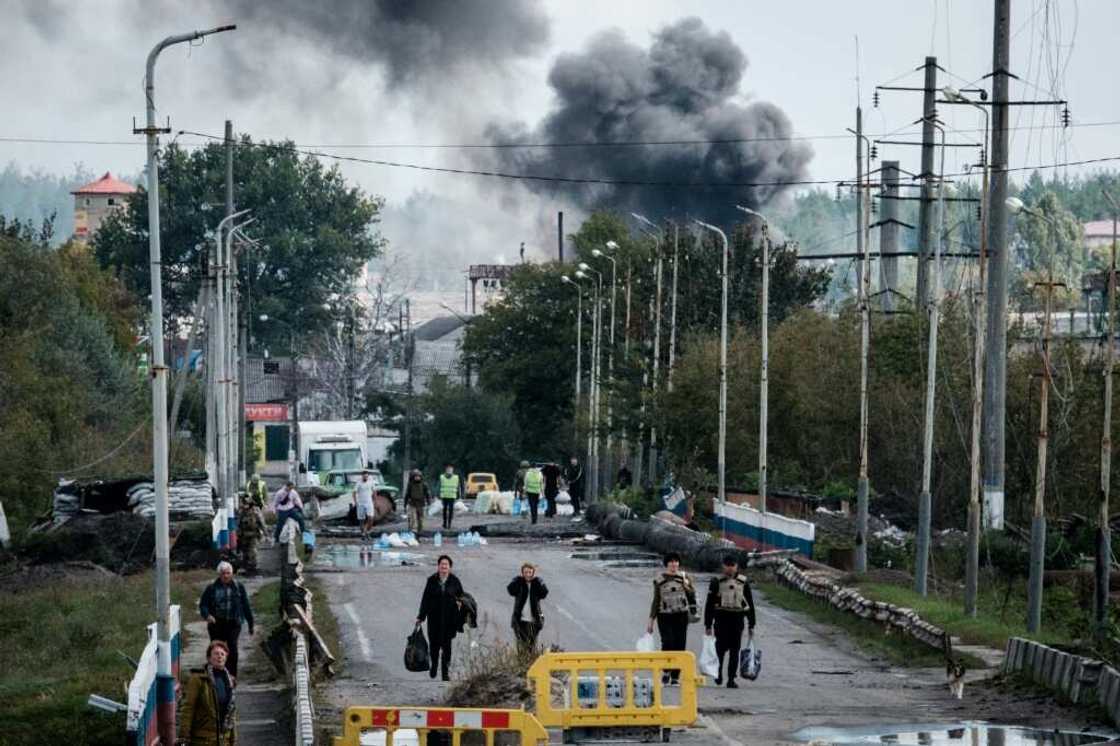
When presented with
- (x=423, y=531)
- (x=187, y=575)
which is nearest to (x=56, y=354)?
(x=423, y=531)

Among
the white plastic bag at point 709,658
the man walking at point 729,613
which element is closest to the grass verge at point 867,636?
the man walking at point 729,613

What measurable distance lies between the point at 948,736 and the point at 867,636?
1069cm

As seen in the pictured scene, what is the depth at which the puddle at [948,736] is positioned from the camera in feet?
62.1

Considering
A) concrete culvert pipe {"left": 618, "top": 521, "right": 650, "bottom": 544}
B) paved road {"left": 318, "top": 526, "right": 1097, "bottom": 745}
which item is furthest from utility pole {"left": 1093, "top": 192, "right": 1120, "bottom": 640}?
concrete culvert pipe {"left": 618, "top": 521, "right": 650, "bottom": 544}

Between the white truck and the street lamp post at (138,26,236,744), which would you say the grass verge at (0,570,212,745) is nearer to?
the street lamp post at (138,26,236,744)

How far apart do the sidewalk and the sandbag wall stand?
7926 mm

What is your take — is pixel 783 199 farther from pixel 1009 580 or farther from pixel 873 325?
pixel 1009 580

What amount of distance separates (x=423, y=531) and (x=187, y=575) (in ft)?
47.6

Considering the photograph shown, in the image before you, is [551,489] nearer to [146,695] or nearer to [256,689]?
[256,689]

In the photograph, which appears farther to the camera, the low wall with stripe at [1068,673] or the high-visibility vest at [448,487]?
the high-visibility vest at [448,487]

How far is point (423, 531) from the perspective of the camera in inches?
2115

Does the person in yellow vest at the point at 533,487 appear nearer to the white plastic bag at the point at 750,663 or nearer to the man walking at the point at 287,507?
the man walking at the point at 287,507

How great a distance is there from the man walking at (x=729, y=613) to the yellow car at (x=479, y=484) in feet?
192

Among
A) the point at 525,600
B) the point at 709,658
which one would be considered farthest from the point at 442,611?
the point at 709,658
